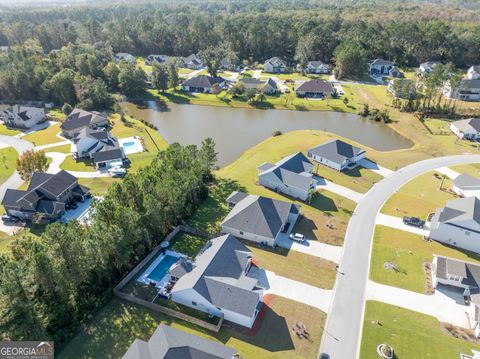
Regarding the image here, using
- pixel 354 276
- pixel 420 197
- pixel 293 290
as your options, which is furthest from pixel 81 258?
pixel 420 197

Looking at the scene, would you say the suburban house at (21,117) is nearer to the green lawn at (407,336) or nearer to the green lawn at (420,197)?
the green lawn at (420,197)

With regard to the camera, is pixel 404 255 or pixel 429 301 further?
pixel 404 255

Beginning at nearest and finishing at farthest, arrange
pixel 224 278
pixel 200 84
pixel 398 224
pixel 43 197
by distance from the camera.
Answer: pixel 224 278 < pixel 398 224 < pixel 43 197 < pixel 200 84

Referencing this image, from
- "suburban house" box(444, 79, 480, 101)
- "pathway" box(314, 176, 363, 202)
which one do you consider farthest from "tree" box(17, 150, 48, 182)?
"suburban house" box(444, 79, 480, 101)

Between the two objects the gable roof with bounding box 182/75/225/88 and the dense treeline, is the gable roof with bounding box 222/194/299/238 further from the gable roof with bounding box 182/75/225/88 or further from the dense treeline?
the gable roof with bounding box 182/75/225/88

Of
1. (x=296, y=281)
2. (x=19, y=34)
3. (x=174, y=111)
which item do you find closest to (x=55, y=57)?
(x=174, y=111)

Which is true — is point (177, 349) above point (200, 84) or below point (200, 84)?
below

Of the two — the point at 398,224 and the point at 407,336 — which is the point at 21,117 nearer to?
the point at 398,224
